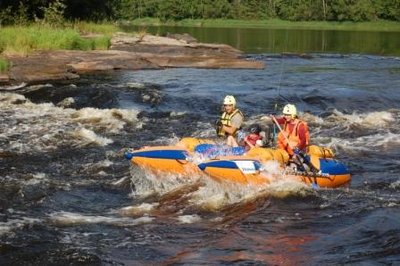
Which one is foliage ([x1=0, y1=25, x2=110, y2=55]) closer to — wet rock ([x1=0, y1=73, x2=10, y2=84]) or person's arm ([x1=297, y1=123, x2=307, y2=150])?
wet rock ([x1=0, y1=73, x2=10, y2=84])

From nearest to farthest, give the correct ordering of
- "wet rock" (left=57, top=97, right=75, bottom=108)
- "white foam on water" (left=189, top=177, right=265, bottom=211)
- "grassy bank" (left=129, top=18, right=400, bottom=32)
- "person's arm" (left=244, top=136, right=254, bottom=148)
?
"white foam on water" (left=189, top=177, right=265, bottom=211) → "person's arm" (left=244, top=136, right=254, bottom=148) → "wet rock" (left=57, top=97, right=75, bottom=108) → "grassy bank" (left=129, top=18, right=400, bottom=32)

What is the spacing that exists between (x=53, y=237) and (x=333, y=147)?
324 inches

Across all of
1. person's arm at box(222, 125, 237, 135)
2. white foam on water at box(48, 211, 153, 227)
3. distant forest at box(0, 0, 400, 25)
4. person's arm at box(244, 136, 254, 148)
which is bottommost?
distant forest at box(0, 0, 400, 25)

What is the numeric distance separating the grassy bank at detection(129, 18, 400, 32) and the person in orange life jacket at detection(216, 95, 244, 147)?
72.3 m

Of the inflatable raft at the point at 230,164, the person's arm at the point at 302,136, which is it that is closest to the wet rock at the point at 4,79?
the inflatable raft at the point at 230,164

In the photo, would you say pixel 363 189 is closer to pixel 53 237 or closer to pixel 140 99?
pixel 53 237

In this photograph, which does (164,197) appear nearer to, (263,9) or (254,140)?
(254,140)

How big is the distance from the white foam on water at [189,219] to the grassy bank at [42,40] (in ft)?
58.4

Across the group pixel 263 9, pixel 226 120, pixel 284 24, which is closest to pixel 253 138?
pixel 226 120

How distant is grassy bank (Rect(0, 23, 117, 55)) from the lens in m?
25.2

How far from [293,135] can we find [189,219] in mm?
3043

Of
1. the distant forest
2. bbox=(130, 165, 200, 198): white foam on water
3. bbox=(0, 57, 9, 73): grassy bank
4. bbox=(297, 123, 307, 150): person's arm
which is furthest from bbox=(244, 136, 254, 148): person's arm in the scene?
the distant forest

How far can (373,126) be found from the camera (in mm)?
16719

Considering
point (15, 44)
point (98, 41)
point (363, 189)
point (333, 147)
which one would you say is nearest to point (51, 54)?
point (15, 44)
